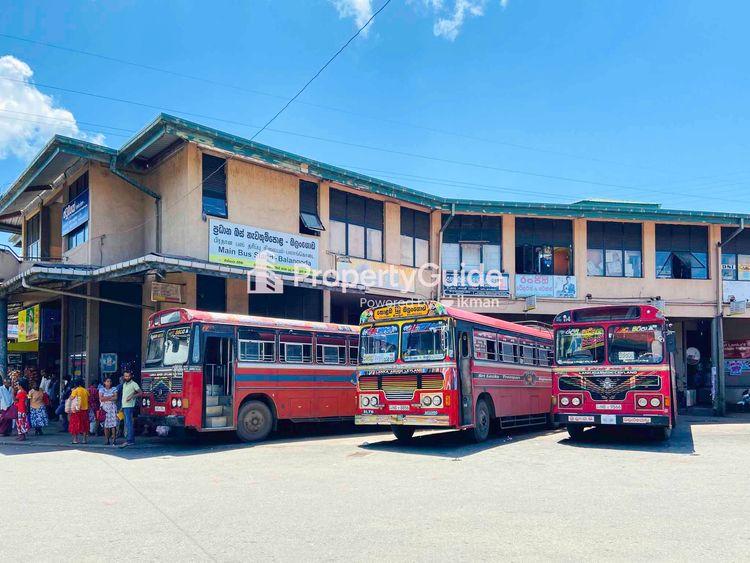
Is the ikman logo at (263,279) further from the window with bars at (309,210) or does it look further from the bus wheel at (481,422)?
the bus wheel at (481,422)

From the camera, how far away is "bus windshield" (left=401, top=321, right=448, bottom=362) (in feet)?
44.7

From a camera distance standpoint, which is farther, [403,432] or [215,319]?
[403,432]

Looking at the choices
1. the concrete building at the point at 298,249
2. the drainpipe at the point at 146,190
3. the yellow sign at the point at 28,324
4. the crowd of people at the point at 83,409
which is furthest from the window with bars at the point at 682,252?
the yellow sign at the point at 28,324

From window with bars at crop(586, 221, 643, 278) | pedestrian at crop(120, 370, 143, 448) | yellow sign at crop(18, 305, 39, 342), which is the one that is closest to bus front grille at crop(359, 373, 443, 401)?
pedestrian at crop(120, 370, 143, 448)

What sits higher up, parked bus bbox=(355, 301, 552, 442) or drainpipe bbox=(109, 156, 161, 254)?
drainpipe bbox=(109, 156, 161, 254)

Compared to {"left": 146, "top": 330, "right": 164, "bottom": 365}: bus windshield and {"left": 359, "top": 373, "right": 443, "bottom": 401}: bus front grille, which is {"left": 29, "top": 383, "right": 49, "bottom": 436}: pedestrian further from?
{"left": 359, "top": 373, "right": 443, "bottom": 401}: bus front grille

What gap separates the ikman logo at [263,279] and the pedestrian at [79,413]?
5132 millimetres

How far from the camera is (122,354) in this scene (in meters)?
19.9

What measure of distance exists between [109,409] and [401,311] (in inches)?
297

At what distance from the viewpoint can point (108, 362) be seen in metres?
19.6

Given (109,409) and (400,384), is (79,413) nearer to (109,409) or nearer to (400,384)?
(109,409)

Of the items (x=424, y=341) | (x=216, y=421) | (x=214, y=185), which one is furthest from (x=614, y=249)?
(x=216, y=421)

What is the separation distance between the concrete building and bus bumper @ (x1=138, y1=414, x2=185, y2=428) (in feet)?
11.9

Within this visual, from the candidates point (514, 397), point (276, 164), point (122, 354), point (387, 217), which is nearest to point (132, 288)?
point (122, 354)
